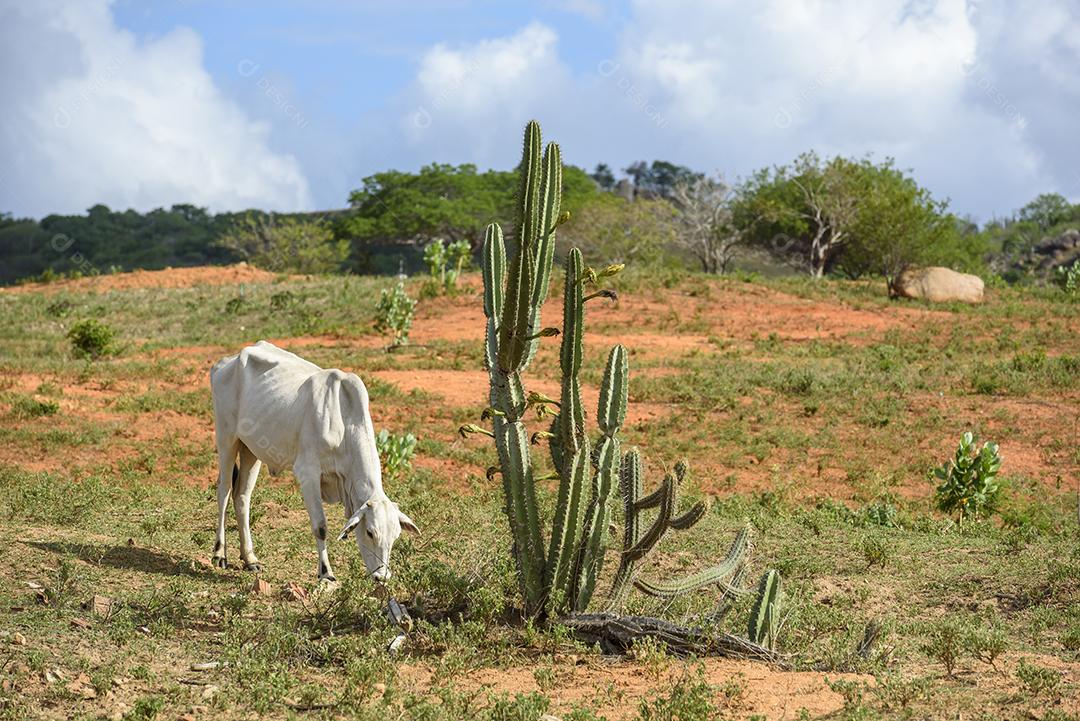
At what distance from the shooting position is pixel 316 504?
9.01 m

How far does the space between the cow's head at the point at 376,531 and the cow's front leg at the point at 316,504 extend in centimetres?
46

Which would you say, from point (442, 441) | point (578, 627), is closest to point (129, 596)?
point (578, 627)

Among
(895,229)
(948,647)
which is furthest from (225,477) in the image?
(895,229)

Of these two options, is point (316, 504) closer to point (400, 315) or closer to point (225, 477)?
point (225, 477)

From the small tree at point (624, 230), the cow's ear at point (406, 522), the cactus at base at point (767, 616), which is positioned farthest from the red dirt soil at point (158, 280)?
the cactus at base at point (767, 616)

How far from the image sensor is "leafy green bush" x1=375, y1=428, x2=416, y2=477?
14.1m

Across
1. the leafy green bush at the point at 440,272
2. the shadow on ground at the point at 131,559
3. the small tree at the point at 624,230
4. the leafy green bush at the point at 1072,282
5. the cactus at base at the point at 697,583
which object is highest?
the small tree at the point at 624,230

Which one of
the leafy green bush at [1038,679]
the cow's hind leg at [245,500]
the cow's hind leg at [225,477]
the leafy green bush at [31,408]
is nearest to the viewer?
the leafy green bush at [1038,679]

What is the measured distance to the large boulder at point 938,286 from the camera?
3072 cm

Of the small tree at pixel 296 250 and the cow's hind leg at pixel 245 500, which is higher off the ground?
the small tree at pixel 296 250

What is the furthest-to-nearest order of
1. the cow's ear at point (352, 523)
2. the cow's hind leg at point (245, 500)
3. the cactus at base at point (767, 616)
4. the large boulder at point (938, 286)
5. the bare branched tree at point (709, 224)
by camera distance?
the bare branched tree at point (709, 224) → the large boulder at point (938, 286) → the cow's hind leg at point (245, 500) → the cow's ear at point (352, 523) → the cactus at base at point (767, 616)

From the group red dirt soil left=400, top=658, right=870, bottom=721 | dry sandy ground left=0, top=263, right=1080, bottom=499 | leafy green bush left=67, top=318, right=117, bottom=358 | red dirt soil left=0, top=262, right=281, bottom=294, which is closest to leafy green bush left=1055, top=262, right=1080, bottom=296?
dry sandy ground left=0, top=263, right=1080, bottom=499

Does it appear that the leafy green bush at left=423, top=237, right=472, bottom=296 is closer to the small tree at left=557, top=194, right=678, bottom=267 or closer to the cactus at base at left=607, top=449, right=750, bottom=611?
the small tree at left=557, top=194, right=678, bottom=267

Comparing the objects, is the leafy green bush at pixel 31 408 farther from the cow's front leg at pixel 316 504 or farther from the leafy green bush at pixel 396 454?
the cow's front leg at pixel 316 504
